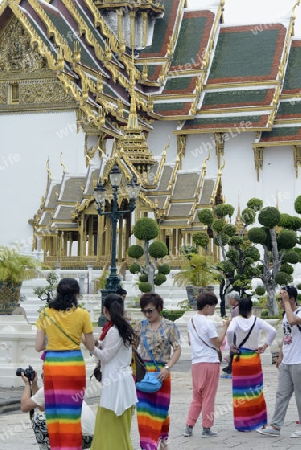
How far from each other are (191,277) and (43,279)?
5.72 metres

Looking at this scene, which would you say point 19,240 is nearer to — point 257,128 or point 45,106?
point 45,106

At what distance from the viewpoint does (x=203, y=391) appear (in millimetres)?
8703

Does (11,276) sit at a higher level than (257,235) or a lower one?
lower

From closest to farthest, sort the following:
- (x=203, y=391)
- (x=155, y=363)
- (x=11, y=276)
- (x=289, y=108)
Result: (x=155, y=363) < (x=203, y=391) < (x=11, y=276) < (x=289, y=108)

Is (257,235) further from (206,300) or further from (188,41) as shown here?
(188,41)

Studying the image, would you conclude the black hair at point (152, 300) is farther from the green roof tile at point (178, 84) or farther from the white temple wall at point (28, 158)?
A: the green roof tile at point (178, 84)

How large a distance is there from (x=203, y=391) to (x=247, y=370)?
603 millimetres

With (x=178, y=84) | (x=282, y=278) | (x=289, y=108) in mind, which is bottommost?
(x=282, y=278)

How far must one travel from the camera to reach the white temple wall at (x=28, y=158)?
1230 inches

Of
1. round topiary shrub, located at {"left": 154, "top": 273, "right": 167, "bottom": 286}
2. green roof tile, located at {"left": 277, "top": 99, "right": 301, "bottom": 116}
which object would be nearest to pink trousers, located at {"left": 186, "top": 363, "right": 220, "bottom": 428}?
round topiary shrub, located at {"left": 154, "top": 273, "right": 167, "bottom": 286}

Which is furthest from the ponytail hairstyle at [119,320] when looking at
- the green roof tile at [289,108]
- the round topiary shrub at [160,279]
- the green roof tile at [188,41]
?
the green roof tile at [188,41]

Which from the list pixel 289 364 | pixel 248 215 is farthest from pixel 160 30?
pixel 289 364

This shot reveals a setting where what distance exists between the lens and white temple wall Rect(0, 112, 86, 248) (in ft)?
103

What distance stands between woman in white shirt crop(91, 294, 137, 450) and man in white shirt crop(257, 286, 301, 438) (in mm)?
1719
